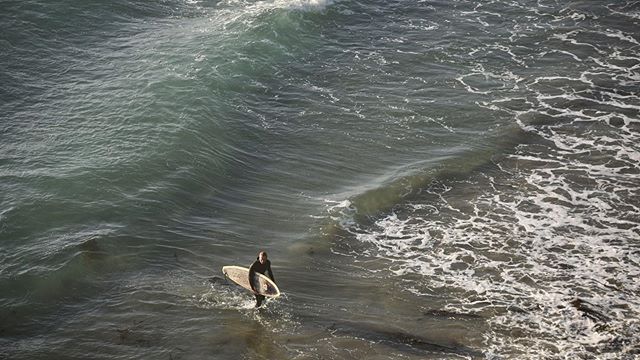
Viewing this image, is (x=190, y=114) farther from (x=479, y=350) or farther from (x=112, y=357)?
(x=479, y=350)

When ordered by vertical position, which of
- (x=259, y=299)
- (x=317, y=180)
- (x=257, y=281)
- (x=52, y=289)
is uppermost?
(x=317, y=180)

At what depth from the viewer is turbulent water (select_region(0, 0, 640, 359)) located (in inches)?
604

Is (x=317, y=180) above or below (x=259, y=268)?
above

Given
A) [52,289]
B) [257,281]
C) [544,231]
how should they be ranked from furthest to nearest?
[544,231] → [52,289] → [257,281]

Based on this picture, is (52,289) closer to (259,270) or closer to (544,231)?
(259,270)

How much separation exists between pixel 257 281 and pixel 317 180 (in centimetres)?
651

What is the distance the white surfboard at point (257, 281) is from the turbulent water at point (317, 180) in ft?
1.67

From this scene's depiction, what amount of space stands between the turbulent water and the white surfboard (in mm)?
508

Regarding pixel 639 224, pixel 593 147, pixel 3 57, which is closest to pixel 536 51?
pixel 593 147

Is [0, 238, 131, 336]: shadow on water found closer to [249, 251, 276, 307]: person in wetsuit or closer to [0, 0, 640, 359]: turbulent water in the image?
[0, 0, 640, 359]: turbulent water

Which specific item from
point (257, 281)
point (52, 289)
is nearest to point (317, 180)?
point (257, 281)

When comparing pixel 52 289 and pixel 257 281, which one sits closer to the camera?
pixel 257 281

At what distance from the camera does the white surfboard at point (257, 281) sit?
15484mm

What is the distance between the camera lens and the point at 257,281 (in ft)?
51.1
